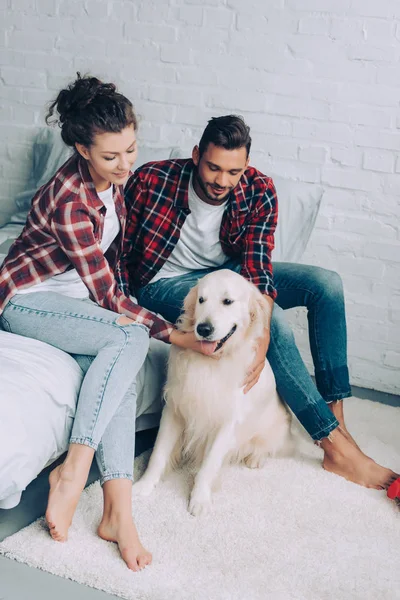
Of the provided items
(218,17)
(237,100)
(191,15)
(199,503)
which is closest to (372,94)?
(237,100)

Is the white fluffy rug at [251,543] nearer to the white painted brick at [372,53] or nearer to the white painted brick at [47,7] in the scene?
the white painted brick at [372,53]

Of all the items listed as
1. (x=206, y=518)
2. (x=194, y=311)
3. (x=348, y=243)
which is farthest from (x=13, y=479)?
(x=348, y=243)

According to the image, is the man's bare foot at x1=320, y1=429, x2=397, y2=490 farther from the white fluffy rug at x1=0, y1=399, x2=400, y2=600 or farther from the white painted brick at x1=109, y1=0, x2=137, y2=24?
the white painted brick at x1=109, y1=0, x2=137, y2=24

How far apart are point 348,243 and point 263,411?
3.99 ft

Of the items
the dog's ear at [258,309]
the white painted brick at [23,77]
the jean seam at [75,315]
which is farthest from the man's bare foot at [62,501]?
the white painted brick at [23,77]

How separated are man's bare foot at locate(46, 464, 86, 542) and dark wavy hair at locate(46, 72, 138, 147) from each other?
924 millimetres

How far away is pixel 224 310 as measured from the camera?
7.34ft

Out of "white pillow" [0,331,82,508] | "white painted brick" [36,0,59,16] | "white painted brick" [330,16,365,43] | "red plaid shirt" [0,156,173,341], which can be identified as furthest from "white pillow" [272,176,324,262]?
"white painted brick" [36,0,59,16]

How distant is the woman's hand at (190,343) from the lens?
7.36 feet

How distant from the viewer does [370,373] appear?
11.4 ft

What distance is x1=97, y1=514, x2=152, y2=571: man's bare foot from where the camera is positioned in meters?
1.88

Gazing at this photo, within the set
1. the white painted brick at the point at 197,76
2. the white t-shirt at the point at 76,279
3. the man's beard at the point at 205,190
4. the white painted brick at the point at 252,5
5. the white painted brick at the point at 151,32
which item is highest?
the white painted brick at the point at 252,5

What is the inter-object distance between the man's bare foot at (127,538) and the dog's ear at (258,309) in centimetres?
72

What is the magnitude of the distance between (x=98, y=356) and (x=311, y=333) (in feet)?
2.89
